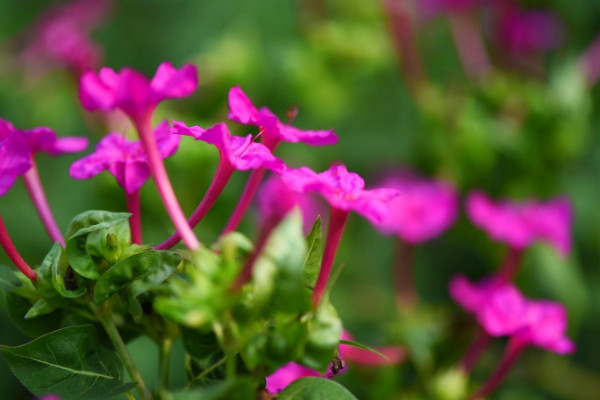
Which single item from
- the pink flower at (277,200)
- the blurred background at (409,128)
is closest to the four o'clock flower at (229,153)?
the pink flower at (277,200)

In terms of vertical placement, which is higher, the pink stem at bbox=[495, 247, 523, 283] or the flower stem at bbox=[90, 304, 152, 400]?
the flower stem at bbox=[90, 304, 152, 400]

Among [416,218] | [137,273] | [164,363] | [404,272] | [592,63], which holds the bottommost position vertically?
[404,272]

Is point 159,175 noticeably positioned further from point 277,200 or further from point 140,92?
point 277,200

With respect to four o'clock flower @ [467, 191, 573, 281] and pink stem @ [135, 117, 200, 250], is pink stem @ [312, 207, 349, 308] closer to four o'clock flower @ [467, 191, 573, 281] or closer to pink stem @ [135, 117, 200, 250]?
pink stem @ [135, 117, 200, 250]

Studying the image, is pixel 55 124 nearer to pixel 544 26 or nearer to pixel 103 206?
pixel 103 206

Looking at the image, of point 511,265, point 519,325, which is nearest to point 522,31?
point 511,265

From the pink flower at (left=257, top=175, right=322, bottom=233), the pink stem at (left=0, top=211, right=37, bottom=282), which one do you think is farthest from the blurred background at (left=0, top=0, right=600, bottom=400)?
the pink stem at (left=0, top=211, right=37, bottom=282)

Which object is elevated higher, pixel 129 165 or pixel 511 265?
pixel 129 165
